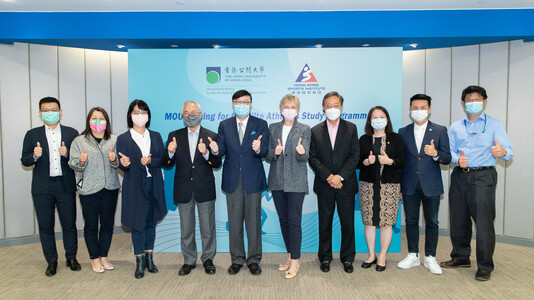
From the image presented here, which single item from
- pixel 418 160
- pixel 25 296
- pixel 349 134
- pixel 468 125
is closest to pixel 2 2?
pixel 25 296

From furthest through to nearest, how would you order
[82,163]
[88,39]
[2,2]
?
[88,39], [2,2], [82,163]

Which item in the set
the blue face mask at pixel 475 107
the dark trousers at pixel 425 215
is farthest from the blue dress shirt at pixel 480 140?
the dark trousers at pixel 425 215

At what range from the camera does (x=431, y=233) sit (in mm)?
4043

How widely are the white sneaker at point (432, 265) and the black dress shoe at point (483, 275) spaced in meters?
0.35

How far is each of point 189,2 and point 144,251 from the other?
3.08 metres

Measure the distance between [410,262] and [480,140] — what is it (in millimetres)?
1562

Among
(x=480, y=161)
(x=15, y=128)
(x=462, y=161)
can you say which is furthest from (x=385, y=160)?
(x=15, y=128)

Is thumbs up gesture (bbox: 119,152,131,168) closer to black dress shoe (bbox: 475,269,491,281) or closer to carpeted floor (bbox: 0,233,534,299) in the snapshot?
carpeted floor (bbox: 0,233,534,299)

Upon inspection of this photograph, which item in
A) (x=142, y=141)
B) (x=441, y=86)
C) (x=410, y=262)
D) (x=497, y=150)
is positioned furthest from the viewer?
(x=441, y=86)

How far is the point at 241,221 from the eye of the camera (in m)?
4.01

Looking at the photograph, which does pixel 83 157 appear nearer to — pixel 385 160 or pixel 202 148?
pixel 202 148

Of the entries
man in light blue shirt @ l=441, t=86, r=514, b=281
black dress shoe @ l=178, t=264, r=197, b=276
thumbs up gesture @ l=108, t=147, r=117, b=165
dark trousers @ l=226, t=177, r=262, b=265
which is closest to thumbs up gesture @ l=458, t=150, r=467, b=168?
man in light blue shirt @ l=441, t=86, r=514, b=281

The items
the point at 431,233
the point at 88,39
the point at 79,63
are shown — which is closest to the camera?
the point at 431,233

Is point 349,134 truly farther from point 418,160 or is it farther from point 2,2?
point 2,2
